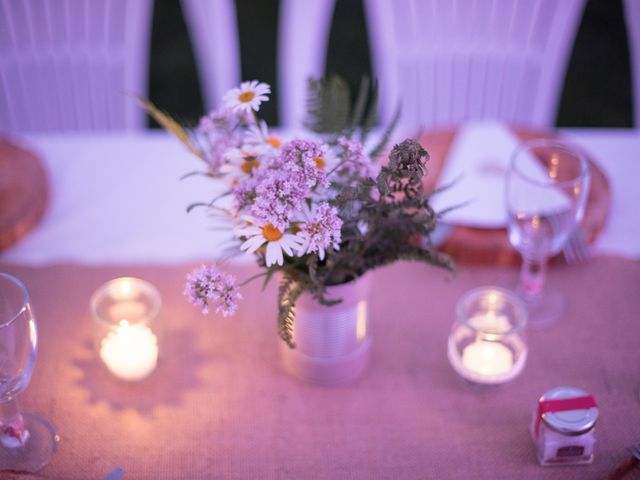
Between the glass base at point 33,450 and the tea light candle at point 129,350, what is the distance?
0.12m

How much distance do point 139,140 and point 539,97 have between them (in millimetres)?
1016

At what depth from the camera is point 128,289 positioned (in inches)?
44.9

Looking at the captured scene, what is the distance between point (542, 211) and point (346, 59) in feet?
7.71

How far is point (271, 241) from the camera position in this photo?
846mm

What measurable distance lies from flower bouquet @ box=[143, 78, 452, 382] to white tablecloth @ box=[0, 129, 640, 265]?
41 cm

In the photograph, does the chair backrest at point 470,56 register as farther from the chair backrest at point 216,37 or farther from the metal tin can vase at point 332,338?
the metal tin can vase at point 332,338

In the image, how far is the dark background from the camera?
3.16 metres

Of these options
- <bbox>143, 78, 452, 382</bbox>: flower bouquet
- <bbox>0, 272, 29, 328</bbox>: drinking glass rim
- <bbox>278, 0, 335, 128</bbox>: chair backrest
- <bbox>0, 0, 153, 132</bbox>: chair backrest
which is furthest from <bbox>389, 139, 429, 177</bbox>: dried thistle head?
<bbox>0, 0, 153, 132</bbox>: chair backrest

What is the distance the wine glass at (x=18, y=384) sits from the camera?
2.95ft

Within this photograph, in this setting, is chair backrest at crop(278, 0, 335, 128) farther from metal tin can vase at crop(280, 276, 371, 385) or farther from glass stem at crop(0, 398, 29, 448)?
glass stem at crop(0, 398, 29, 448)

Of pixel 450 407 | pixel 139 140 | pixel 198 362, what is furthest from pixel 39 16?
pixel 450 407

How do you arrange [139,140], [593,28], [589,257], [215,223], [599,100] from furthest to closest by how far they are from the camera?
[593,28] → [599,100] → [139,140] → [215,223] → [589,257]

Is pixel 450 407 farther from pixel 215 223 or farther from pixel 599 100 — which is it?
pixel 599 100

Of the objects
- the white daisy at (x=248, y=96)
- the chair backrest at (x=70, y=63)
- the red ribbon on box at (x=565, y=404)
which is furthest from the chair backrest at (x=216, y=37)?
the red ribbon on box at (x=565, y=404)
